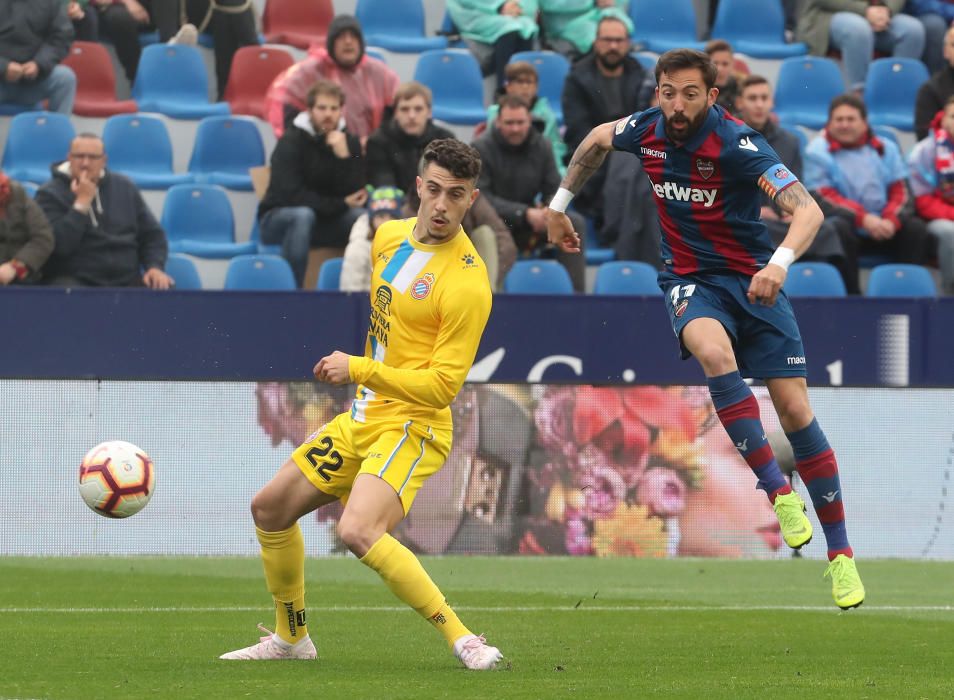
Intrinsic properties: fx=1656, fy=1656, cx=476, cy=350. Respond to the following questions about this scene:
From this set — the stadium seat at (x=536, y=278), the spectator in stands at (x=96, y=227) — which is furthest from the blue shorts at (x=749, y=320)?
the spectator in stands at (x=96, y=227)

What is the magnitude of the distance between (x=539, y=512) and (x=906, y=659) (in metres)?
4.73

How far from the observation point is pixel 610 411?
11391mm

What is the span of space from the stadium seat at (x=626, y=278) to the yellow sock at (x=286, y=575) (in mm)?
6588

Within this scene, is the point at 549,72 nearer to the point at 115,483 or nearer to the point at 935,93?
the point at 935,93

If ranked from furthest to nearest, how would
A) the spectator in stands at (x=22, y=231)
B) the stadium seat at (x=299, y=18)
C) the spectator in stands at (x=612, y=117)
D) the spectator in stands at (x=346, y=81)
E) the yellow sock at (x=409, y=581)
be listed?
the stadium seat at (x=299, y=18) < the spectator in stands at (x=346, y=81) < the spectator in stands at (x=612, y=117) < the spectator in stands at (x=22, y=231) < the yellow sock at (x=409, y=581)

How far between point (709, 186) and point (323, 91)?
633cm

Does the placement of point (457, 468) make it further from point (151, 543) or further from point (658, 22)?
point (658, 22)

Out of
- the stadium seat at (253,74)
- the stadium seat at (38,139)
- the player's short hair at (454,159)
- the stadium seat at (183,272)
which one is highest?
the player's short hair at (454,159)

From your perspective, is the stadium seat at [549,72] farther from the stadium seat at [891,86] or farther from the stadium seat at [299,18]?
the stadium seat at [891,86]

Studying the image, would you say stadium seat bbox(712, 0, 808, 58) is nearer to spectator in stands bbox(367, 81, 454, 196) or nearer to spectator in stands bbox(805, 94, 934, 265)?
spectator in stands bbox(805, 94, 934, 265)

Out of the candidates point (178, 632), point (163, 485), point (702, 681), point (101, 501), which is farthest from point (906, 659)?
point (163, 485)

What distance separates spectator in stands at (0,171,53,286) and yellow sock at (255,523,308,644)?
609cm

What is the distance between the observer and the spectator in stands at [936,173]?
14.0 metres

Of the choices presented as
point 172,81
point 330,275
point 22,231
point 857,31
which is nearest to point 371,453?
point 330,275
